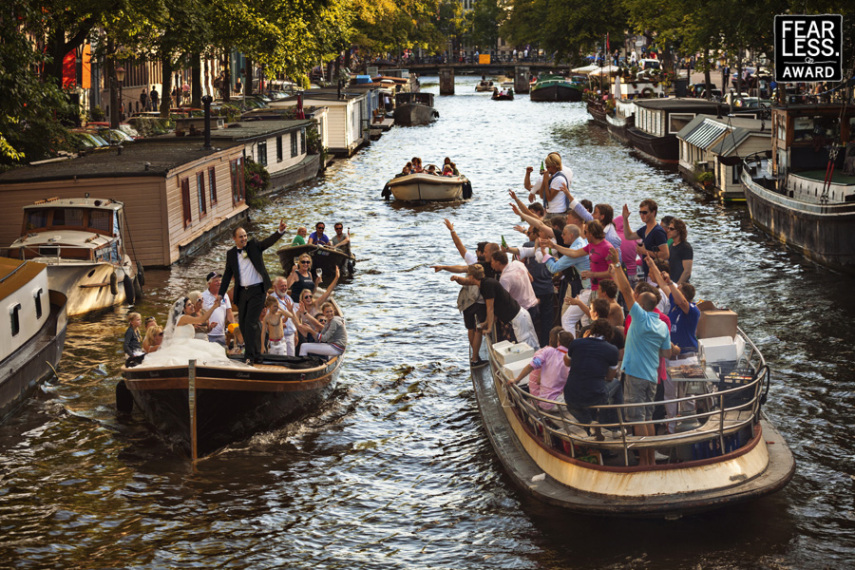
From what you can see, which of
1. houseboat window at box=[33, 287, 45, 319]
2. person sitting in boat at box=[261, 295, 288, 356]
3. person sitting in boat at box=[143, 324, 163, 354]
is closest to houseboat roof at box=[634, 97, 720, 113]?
houseboat window at box=[33, 287, 45, 319]

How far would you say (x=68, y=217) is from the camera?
24844 mm

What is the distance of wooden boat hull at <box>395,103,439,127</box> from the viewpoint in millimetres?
81062

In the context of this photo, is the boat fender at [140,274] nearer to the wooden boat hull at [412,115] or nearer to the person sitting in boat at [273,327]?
the person sitting in boat at [273,327]

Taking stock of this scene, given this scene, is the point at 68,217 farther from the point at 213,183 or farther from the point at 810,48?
the point at 810,48

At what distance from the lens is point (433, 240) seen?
→ 3516 centimetres

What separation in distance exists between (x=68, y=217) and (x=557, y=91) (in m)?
85.4

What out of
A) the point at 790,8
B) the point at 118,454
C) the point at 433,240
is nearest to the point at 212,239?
the point at 433,240

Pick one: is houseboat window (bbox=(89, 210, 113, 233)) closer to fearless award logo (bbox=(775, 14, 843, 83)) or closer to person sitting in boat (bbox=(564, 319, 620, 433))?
person sitting in boat (bbox=(564, 319, 620, 433))

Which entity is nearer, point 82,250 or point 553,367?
point 553,367

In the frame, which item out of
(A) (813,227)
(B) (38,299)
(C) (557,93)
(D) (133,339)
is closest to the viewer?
(D) (133,339)

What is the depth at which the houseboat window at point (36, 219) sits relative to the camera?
24.4 m

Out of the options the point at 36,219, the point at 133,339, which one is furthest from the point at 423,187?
the point at 133,339

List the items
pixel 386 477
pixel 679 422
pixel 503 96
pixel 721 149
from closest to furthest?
pixel 679 422 → pixel 386 477 → pixel 721 149 → pixel 503 96

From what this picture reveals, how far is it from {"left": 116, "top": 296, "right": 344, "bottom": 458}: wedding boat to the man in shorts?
17.6 ft
